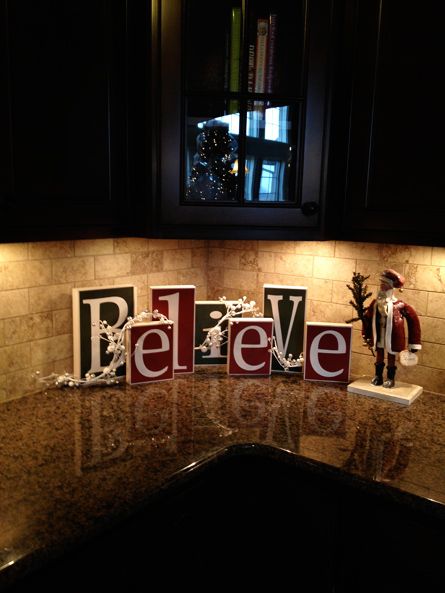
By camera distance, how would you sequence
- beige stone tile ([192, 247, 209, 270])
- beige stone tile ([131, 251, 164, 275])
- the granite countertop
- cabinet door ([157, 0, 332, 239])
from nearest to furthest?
the granite countertop < cabinet door ([157, 0, 332, 239]) < beige stone tile ([131, 251, 164, 275]) < beige stone tile ([192, 247, 209, 270])

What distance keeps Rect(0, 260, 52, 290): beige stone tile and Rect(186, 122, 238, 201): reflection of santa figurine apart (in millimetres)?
506

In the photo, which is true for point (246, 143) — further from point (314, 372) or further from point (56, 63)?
→ point (314, 372)

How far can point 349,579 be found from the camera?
4.36 feet

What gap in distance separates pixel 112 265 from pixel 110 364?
352 millimetres

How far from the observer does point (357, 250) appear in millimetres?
1917

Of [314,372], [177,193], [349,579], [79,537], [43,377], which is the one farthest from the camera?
[314,372]

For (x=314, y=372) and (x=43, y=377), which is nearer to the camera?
(x=43, y=377)

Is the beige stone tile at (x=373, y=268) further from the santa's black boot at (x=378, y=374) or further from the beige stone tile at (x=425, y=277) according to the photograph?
the santa's black boot at (x=378, y=374)

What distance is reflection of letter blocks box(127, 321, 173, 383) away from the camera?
1.79 metres

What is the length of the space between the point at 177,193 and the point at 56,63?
470 mm

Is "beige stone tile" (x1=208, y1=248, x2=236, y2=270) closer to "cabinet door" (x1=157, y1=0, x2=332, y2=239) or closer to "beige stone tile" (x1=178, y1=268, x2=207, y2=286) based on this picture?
"beige stone tile" (x1=178, y1=268, x2=207, y2=286)

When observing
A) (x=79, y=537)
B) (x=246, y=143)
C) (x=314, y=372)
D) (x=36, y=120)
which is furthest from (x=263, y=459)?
(x=36, y=120)

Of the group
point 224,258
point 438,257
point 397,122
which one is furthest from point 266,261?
point 397,122

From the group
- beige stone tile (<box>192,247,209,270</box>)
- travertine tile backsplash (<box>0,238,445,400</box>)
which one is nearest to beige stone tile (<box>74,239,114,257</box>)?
travertine tile backsplash (<box>0,238,445,400</box>)
